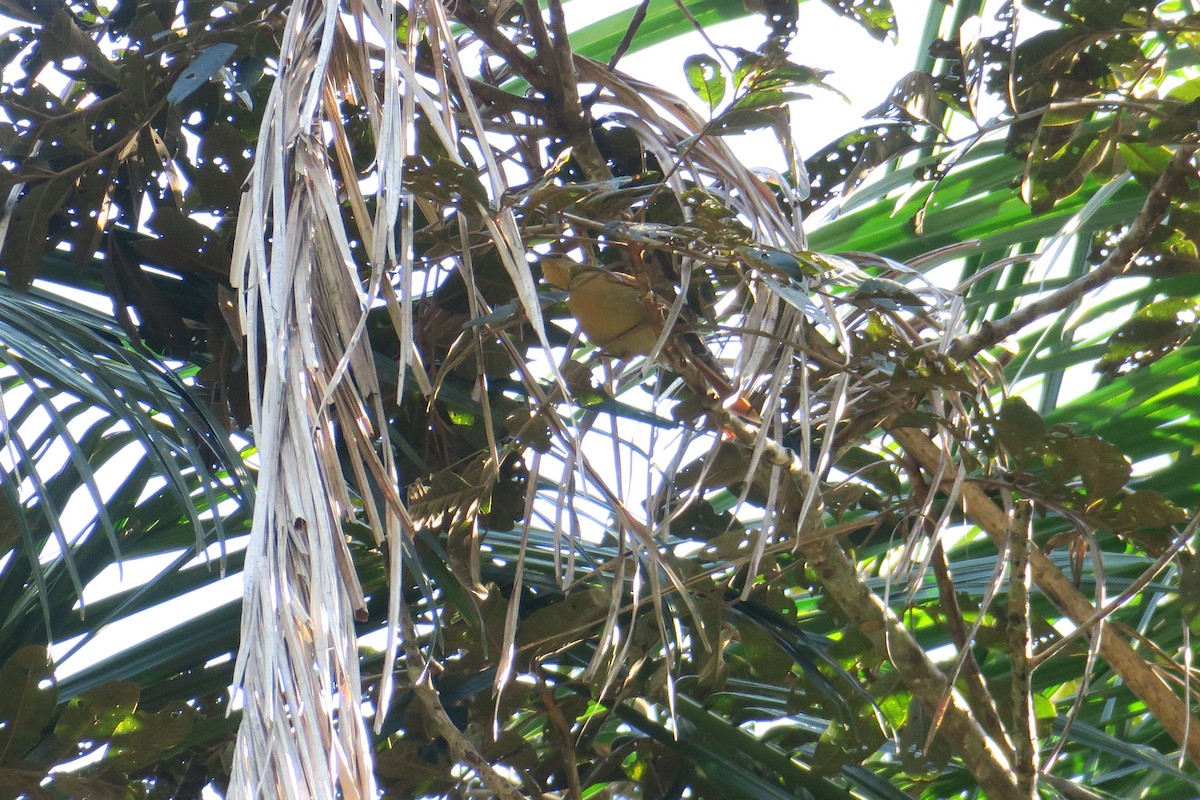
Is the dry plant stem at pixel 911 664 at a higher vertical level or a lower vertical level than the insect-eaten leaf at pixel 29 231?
lower

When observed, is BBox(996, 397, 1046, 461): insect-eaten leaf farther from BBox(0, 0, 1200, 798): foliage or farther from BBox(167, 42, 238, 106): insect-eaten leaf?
BBox(167, 42, 238, 106): insect-eaten leaf

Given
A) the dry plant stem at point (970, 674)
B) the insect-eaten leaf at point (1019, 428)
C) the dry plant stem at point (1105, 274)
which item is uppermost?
the dry plant stem at point (1105, 274)

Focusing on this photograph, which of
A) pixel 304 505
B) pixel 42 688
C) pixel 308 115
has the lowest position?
pixel 42 688

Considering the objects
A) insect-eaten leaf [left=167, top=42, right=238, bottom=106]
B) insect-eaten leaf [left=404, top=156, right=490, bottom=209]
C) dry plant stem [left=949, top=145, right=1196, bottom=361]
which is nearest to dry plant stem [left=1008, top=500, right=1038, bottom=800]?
dry plant stem [left=949, top=145, right=1196, bottom=361]

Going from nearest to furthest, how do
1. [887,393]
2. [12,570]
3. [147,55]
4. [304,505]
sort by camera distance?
[304,505] → [887,393] → [147,55] → [12,570]

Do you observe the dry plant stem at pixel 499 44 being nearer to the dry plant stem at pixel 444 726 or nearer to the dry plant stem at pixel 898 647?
the dry plant stem at pixel 898 647

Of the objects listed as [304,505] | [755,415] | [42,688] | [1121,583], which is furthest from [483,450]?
[1121,583]

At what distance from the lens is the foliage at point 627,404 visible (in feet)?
2.18

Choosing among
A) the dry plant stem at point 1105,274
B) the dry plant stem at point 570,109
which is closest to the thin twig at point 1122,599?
the dry plant stem at point 1105,274

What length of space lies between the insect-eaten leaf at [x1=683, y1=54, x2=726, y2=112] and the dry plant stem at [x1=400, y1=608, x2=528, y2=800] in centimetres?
39

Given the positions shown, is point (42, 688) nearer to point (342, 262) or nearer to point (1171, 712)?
point (342, 262)

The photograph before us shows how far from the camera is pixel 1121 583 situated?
958 mm

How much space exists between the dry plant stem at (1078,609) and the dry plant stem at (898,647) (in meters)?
0.09

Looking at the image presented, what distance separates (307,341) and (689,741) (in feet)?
1.64
